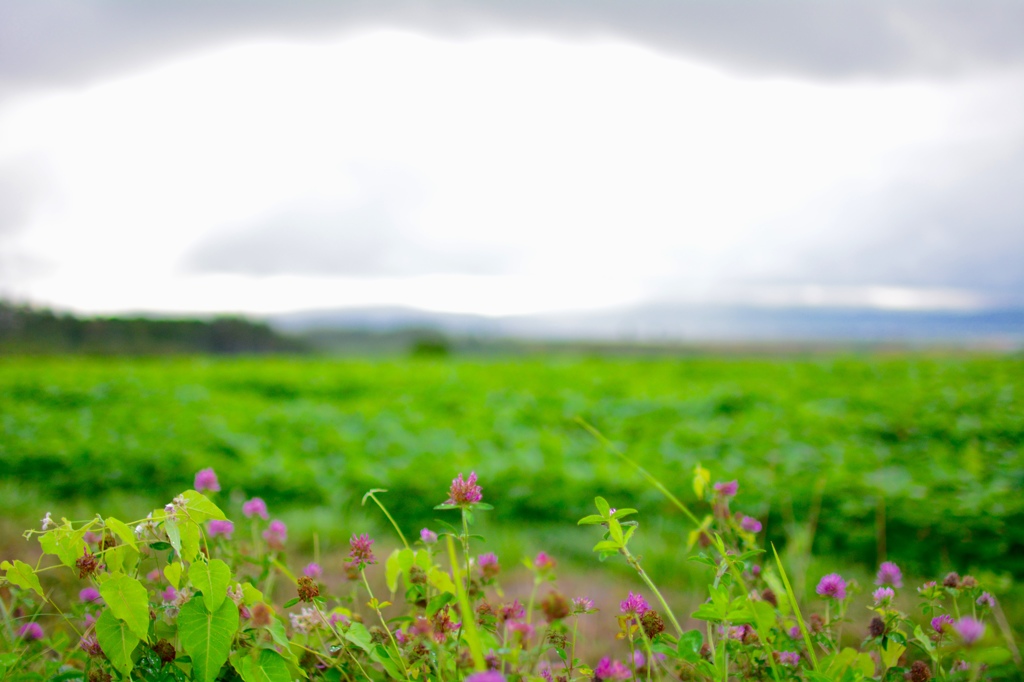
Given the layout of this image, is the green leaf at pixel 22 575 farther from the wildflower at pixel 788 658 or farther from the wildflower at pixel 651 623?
the wildflower at pixel 788 658

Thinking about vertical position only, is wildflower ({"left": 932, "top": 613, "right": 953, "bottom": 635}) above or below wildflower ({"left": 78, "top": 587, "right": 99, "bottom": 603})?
above

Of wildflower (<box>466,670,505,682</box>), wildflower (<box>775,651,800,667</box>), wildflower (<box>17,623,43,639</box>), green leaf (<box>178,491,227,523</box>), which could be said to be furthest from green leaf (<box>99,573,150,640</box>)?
wildflower (<box>775,651,800,667</box>)

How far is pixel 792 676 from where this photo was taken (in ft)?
3.34

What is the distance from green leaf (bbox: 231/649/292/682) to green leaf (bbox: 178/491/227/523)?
21 cm

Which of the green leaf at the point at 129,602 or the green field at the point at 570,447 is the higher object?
the green leaf at the point at 129,602

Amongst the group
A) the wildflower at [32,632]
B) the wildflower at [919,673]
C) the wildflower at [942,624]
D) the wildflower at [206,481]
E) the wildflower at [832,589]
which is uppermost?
the wildflower at [206,481]

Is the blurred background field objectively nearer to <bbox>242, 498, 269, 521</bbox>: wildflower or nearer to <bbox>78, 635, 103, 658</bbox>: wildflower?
<bbox>242, 498, 269, 521</bbox>: wildflower

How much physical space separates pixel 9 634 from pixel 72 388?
5.69m

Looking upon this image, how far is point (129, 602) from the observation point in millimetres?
867

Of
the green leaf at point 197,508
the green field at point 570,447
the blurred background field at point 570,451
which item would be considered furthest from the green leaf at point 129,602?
the green field at point 570,447

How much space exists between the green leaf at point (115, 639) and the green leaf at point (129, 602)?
0.03 meters

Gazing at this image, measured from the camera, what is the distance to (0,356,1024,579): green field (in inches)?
110

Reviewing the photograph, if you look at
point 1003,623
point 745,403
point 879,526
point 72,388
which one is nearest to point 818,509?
point 879,526

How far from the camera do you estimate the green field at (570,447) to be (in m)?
2.80
